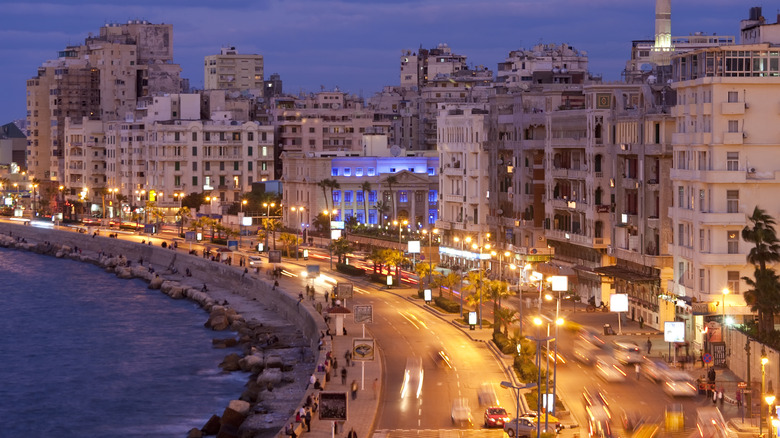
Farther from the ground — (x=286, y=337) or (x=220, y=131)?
(x=220, y=131)

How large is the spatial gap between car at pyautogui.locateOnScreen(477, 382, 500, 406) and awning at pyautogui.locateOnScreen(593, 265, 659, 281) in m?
19.4

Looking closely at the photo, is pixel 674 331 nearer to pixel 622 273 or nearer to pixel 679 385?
pixel 679 385

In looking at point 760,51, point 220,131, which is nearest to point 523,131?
point 760,51

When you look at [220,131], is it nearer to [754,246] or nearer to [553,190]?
[553,190]

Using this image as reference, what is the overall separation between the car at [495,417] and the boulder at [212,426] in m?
15.5

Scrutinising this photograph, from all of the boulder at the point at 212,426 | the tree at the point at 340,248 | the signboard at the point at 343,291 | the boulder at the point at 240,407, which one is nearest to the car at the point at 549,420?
the boulder at the point at 240,407

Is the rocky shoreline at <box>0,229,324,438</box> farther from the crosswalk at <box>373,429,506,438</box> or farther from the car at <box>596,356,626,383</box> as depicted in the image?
the car at <box>596,356,626,383</box>

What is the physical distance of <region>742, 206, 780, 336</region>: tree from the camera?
2228 inches

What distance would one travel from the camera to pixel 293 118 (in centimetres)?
17438

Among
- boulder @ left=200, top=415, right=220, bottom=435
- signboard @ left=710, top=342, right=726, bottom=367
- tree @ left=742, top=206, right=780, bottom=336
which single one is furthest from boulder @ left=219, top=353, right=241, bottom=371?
→ tree @ left=742, top=206, right=780, bottom=336

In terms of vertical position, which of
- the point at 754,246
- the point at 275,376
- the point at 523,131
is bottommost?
the point at 275,376

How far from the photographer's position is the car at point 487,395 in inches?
2108

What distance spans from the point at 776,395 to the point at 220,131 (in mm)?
122065

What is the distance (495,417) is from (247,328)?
4215 centimetres
